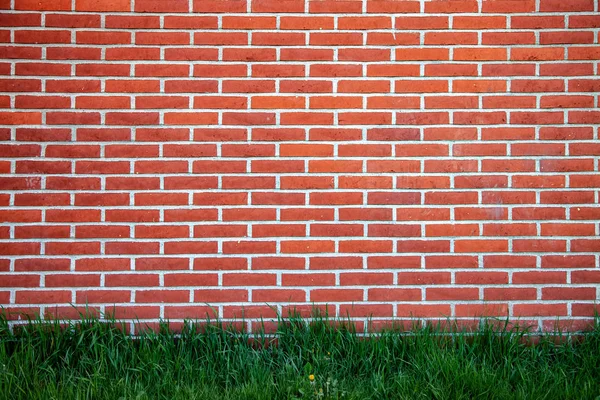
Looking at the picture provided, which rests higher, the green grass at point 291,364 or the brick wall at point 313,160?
the brick wall at point 313,160

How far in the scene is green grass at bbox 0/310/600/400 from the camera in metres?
2.36

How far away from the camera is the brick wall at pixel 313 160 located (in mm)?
2783

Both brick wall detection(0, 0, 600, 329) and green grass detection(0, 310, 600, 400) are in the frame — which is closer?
green grass detection(0, 310, 600, 400)

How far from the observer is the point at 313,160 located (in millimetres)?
2820

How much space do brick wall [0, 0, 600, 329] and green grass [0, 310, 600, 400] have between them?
0.15m

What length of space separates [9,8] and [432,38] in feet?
7.75

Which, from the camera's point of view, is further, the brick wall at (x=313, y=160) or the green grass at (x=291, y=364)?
the brick wall at (x=313, y=160)

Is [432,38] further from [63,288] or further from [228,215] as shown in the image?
[63,288]

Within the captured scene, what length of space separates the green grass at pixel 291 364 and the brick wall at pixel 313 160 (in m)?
0.15

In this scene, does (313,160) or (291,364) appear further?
(313,160)

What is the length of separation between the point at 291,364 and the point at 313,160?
1109mm

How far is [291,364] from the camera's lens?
2598mm

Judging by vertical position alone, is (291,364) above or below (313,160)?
below

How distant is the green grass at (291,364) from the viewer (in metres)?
2.36
